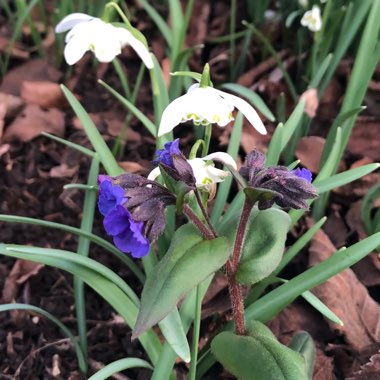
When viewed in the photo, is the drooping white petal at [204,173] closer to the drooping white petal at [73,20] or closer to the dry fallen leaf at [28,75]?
the drooping white petal at [73,20]

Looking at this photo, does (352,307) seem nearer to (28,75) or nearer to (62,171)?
(62,171)

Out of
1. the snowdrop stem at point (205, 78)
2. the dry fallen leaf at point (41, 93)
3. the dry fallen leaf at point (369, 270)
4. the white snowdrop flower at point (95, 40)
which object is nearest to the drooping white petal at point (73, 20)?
the white snowdrop flower at point (95, 40)

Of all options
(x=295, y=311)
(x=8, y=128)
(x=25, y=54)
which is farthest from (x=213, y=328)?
(x=25, y=54)

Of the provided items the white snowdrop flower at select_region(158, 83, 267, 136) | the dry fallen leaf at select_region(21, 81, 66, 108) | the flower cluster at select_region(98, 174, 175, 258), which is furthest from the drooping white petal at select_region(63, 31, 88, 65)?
the dry fallen leaf at select_region(21, 81, 66, 108)

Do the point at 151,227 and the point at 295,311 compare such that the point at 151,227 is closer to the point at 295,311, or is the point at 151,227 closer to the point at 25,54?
the point at 295,311

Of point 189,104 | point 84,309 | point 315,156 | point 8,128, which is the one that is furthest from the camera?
point 8,128

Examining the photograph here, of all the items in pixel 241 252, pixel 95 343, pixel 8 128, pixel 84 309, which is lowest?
pixel 95 343

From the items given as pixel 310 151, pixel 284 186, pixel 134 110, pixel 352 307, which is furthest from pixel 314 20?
pixel 284 186
